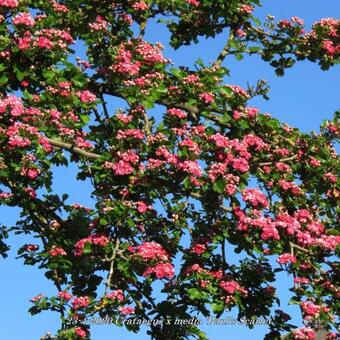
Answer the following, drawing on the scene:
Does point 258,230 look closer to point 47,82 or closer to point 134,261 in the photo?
point 134,261

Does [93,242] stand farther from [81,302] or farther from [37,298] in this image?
[37,298]

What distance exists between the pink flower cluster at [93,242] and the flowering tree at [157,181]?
0.02m

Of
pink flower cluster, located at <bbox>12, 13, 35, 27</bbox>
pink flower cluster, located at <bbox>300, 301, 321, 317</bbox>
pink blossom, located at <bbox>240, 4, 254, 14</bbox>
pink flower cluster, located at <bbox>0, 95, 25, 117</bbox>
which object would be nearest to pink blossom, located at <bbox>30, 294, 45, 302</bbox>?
pink flower cluster, located at <bbox>0, 95, 25, 117</bbox>

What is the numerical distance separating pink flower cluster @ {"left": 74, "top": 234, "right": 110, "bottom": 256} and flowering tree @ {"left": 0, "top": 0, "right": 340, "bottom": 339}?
2 cm

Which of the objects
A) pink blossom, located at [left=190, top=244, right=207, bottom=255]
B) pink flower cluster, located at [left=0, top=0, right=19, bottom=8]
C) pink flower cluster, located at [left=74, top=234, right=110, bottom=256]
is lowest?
pink blossom, located at [left=190, top=244, right=207, bottom=255]

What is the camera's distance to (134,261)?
1120 centimetres

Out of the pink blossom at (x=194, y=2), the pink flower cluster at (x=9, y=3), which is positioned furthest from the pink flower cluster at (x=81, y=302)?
the pink blossom at (x=194, y=2)

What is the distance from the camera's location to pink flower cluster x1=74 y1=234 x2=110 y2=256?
11.3m

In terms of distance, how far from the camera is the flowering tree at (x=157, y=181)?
1134 cm

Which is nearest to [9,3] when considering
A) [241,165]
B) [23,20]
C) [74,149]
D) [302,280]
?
[23,20]

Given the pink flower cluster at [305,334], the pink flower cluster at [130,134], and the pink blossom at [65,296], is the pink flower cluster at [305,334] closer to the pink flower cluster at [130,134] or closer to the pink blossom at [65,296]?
the pink blossom at [65,296]

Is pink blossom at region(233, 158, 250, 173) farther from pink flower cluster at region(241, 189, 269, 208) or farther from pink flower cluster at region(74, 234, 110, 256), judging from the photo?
pink flower cluster at region(74, 234, 110, 256)

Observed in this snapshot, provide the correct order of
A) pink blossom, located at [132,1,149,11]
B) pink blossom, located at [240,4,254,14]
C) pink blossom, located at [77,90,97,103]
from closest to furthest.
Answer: pink blossom, located at [77,90,97,103] → pink blossom, located at [132,1,149,11] → pink blossom, located at [240,4,254,14]

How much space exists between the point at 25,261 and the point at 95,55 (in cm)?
367
